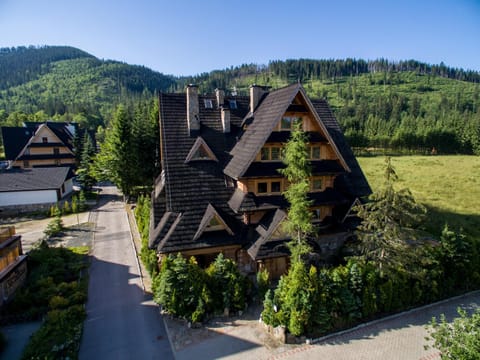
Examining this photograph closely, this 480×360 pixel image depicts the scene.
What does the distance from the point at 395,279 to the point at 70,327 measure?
1746cm

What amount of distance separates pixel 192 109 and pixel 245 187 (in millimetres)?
8685

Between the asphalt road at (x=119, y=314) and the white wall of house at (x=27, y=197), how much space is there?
750 inches

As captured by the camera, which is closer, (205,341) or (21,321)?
(205,341)

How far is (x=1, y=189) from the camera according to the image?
121ft

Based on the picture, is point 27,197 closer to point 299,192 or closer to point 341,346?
point 299,192

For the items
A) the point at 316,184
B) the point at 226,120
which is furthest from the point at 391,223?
the point at 226,120

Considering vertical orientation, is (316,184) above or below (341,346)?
above

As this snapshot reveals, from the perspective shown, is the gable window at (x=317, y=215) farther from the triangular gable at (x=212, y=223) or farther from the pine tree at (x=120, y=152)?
the pine tree at (x=120, y=152)

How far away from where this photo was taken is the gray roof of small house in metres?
37.6

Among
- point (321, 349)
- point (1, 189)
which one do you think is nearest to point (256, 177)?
point (321, 349)

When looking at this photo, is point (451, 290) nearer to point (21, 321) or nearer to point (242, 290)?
point (242, 290)

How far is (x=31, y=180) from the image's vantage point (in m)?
38.8

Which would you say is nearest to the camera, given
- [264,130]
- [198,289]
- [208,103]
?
[198,289]

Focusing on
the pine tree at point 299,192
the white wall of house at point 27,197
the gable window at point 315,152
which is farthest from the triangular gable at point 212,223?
the white wall of house at point 27,197
